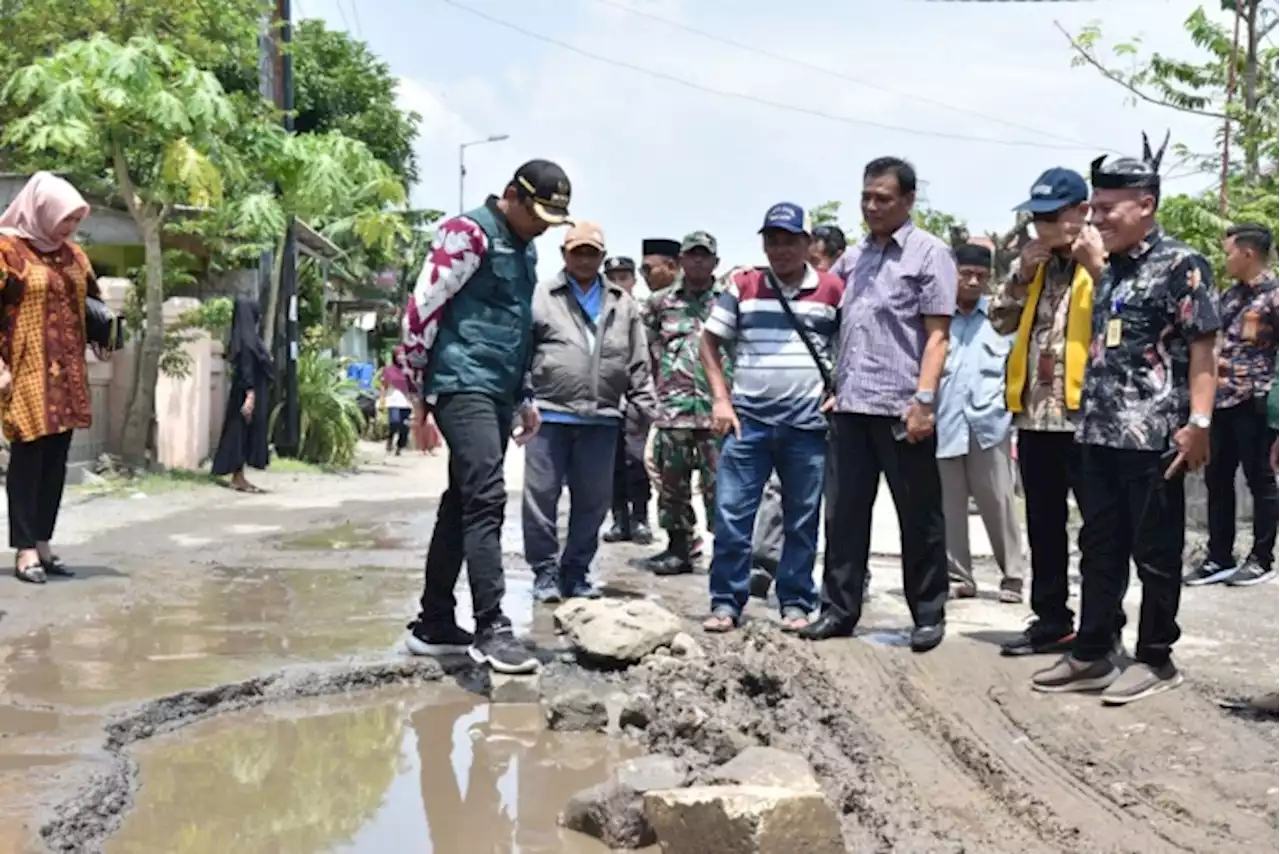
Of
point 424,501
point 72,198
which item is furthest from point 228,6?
point 72,198

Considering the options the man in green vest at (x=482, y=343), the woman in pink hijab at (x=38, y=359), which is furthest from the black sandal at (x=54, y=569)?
the man in green vest at (x=482, y=343)

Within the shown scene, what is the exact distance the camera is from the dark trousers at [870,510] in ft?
16.9

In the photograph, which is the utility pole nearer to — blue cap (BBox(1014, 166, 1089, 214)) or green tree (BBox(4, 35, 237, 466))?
green tree (BBox(4, 35, 237, 466))

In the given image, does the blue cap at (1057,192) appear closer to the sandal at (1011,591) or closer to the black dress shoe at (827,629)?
the black dress shoe at (827,629)

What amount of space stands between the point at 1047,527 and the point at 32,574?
4.44m

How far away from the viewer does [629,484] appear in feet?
29.1

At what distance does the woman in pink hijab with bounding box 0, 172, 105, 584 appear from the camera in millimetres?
6281

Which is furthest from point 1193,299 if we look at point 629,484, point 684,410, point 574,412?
point 629,484

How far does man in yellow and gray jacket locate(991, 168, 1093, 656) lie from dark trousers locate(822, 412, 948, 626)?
34 centimetres

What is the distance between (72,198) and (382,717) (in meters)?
3.23

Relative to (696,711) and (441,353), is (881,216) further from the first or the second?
(696,711)

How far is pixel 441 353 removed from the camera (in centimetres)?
491

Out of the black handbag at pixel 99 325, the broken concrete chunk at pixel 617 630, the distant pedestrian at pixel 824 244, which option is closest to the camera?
the broken concrete chunk at pixel 617 630

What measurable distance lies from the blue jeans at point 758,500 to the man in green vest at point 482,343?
3.43 ft
